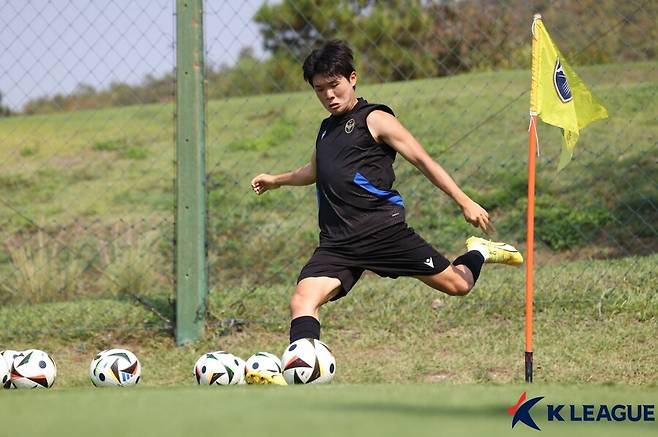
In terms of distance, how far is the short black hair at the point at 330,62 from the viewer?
5.37 meters

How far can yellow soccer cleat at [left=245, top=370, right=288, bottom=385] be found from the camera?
5.11 m

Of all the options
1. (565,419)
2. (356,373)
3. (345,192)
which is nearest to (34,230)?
(356,373)

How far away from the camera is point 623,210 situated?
9.62 metres

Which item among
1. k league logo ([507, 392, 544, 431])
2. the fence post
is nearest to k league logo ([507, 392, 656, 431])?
k league logo ([507, 392, 544, 431])

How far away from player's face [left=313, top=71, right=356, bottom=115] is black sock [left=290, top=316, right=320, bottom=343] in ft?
3.69

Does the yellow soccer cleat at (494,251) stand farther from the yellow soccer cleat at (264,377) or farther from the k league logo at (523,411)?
the k league logo at (523,411)

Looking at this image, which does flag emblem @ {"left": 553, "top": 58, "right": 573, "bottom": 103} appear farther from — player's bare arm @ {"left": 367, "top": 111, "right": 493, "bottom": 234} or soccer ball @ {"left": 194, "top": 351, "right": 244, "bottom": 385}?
soccer ball @ {"left": 194, "top": 351, "right": 244, "bottom": 385}

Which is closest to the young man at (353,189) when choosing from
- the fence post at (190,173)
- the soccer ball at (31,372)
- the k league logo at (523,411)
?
the soccer ball at (31,372)

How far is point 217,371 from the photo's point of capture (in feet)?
17.3

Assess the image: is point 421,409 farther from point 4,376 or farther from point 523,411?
point 4,376

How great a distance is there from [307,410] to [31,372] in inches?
84.9

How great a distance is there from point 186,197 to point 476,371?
2371mm

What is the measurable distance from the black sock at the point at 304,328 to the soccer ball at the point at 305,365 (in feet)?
0.57

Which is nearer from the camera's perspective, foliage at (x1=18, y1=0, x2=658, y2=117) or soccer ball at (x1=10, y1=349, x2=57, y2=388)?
soccer ball at (x1=10, y1=349, x2=57, y2=388)
